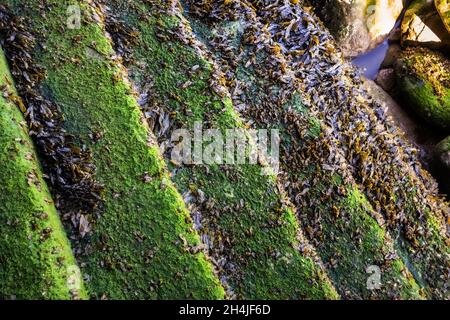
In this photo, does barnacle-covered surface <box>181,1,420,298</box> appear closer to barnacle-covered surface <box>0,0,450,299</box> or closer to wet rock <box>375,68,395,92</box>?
barnacle-covered surface <box>0,0,450,299</box>

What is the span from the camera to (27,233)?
445 centimetres

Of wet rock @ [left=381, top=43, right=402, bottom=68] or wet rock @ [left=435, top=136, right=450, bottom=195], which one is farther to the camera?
wet rock @ [left=381, top=43, right=402, bottom=68]

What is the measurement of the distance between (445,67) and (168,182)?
6.13m

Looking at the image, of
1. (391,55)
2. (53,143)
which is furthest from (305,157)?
(391,55)

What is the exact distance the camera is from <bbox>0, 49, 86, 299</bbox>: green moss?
4.32 meters

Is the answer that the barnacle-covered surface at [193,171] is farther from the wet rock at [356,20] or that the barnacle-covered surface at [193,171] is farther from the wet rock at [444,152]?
the wet rock at [356,20]

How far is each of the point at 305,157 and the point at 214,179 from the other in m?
1.38

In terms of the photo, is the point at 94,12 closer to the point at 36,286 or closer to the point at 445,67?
the point at 36,286

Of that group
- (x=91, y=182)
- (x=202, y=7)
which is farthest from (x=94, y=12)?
(x=91, y=182)

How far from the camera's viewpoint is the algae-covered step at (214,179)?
16.9 feet

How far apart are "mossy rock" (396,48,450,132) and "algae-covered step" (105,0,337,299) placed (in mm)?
4093

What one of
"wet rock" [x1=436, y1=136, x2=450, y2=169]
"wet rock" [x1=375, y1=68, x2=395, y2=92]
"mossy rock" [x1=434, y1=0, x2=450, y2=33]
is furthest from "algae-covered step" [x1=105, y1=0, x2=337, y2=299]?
"mossy rock" [x1=434, y1=0, x2=450, y2=33]

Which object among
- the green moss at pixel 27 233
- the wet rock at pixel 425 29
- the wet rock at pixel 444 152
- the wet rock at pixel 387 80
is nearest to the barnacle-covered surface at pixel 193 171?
the green moss at pixel 27 233

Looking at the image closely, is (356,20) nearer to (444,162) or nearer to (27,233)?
(444,162)
